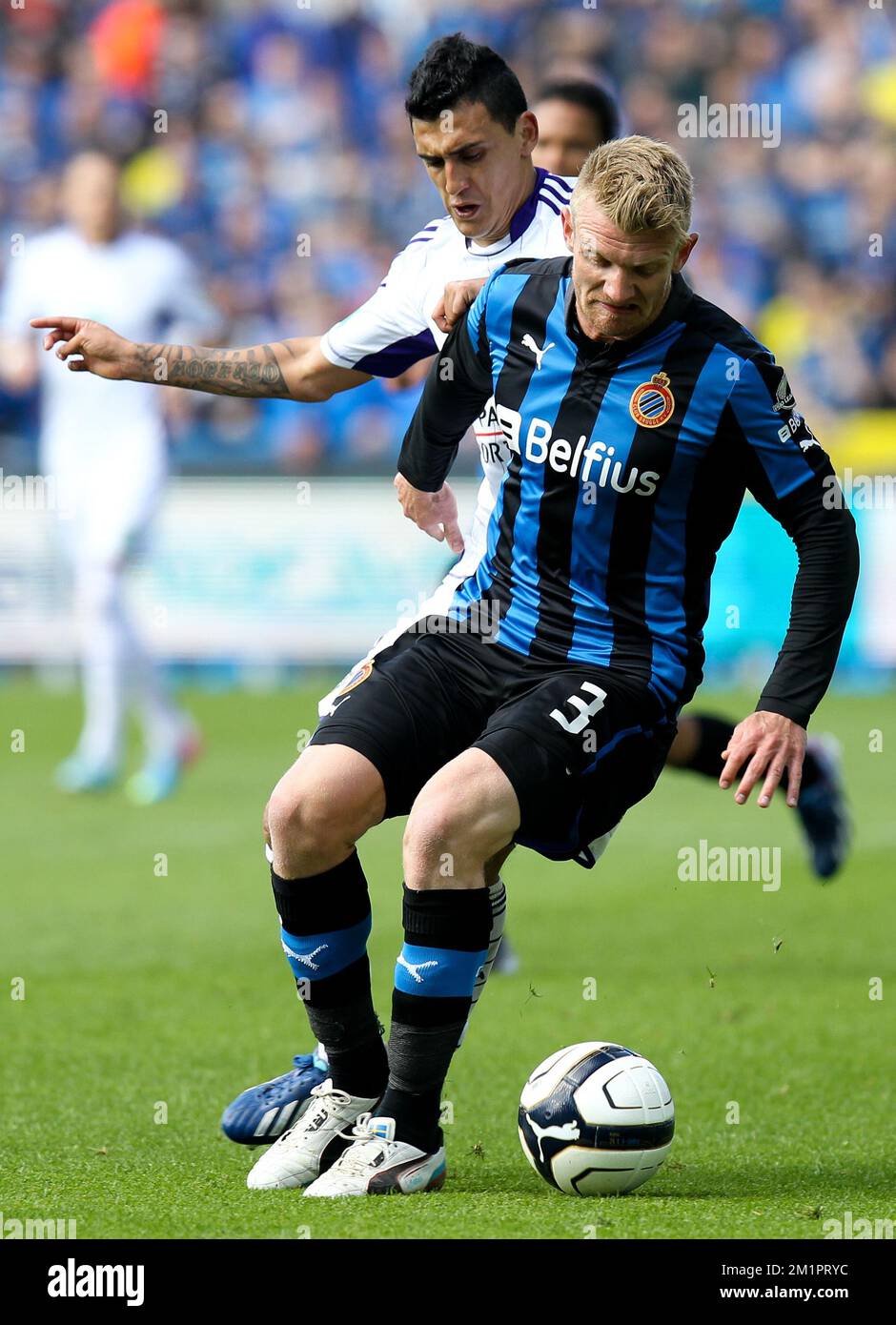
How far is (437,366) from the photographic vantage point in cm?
441

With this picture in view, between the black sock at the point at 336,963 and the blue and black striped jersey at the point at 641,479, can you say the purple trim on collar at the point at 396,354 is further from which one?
the black sock at the point at 336,963

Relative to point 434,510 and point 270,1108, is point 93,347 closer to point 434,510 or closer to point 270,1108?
point 434,510

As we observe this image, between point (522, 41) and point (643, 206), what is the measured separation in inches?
610

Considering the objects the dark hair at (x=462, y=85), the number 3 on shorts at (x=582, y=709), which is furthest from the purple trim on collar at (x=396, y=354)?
the number 3 on shorts at (x=582, y=709)

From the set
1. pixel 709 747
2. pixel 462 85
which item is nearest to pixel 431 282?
pixel 462 85

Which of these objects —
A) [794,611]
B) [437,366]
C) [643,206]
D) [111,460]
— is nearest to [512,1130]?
[794,611]

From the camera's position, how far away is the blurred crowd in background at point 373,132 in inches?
672

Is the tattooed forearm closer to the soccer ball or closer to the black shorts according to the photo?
the black shorts

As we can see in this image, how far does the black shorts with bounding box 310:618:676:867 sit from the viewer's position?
3.96m

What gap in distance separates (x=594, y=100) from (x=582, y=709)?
10.1 feet

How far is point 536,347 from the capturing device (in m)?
4.20

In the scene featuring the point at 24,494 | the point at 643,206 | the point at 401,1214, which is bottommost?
the point at 401,1214

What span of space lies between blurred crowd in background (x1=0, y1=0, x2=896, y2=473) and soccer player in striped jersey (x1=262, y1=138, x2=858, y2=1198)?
12.4 metres

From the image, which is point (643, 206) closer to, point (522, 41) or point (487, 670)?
point (487, 670)
